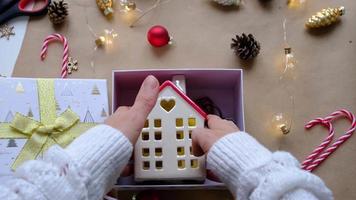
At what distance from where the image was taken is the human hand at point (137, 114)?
81cm

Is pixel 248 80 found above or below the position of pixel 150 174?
above

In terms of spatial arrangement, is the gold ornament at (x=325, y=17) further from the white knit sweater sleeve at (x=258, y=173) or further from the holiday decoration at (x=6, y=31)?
the holiday decoration at (x=6, y=31)

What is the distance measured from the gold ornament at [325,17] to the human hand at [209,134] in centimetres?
31

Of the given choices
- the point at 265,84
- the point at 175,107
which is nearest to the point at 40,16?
the point at 175,107

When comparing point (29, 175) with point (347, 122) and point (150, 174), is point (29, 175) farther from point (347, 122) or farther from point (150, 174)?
point (347, 122)

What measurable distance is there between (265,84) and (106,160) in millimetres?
391

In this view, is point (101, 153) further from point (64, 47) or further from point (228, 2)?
point (228, 2)

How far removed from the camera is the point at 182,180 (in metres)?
0.90

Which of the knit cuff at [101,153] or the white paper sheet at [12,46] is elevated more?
the white paper sheet at [12,46]

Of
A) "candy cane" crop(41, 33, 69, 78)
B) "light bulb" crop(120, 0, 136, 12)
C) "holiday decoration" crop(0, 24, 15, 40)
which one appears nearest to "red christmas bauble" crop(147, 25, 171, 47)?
"light bulb" crop(120, 0, 136, 12)

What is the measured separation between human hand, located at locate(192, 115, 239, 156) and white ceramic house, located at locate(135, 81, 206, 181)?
0.8 inches

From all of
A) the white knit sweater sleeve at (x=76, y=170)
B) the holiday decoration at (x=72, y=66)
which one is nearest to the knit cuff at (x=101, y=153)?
the white knit sweater sleeve at (x=76, y=170)

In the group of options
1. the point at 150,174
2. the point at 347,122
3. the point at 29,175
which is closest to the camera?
the point at 29,175

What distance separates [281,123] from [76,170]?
44cm
